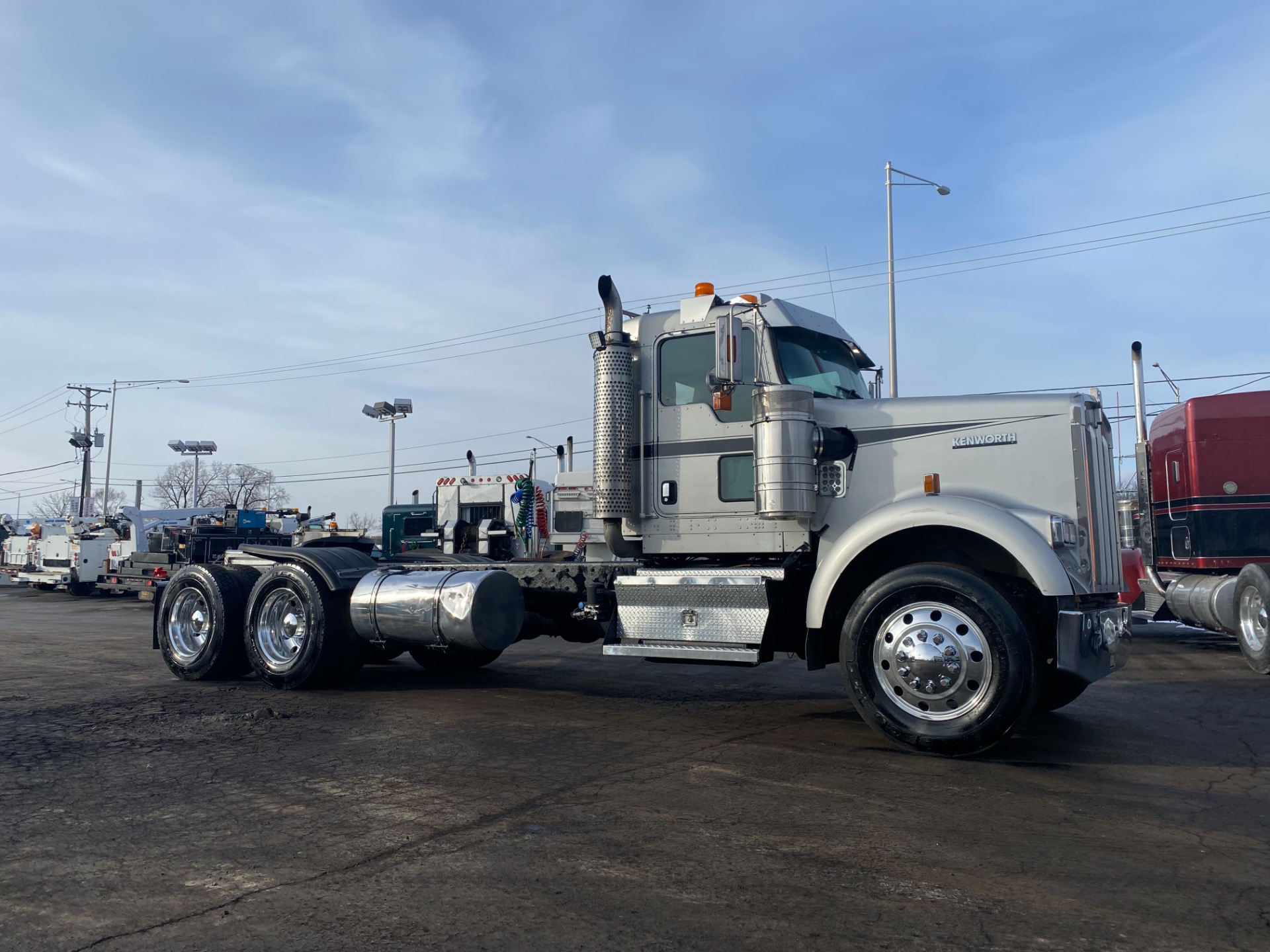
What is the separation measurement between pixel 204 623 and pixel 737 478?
18.9 ft

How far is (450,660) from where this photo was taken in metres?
10.5

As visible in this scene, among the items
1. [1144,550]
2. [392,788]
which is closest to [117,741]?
[392,788]

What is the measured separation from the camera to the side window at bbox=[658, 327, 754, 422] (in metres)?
7.39

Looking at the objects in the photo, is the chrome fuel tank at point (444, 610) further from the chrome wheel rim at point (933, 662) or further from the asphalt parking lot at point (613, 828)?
the chrome wheel rim at point (933, 662)

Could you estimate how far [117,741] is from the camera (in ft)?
21.9

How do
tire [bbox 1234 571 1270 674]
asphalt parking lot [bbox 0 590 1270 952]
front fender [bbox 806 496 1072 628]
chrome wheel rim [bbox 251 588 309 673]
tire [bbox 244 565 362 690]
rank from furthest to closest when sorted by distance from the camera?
tire [bbox 1234 571 1270 674] → chrome wheel rim [bbox 251 588 309 673] → tire [bbox 244 565 362 690] → front fender [bbox 806 496 1072 628] → asphalt parking lot [bbox 0 590 1270 952]

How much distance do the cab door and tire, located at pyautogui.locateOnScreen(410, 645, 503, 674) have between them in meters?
3.44

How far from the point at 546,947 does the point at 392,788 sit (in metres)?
2.33

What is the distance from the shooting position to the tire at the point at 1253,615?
10.6m

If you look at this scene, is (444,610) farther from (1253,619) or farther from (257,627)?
(1253,619)

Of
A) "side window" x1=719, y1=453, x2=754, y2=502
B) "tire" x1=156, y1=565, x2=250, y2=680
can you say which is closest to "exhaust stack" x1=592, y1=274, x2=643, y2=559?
"side window" x1=719, y1=453, x2=754, y2=502

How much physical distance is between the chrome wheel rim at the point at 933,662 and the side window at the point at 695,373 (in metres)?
2.03

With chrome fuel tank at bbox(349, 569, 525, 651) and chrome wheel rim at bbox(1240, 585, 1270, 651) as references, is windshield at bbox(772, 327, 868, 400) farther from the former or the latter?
chrome wheel rim at bbox(1240, 585, 1270, 651)

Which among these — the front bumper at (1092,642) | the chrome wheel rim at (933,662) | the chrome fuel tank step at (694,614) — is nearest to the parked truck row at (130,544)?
the chrome fuel tank step at (694,614)
